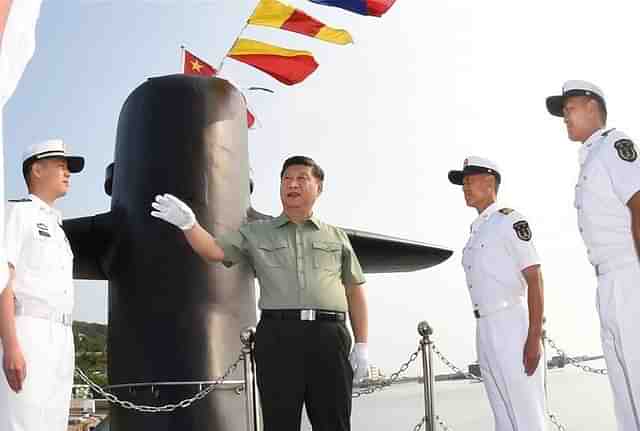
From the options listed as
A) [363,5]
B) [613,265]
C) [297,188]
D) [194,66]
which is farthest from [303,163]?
[194,66]

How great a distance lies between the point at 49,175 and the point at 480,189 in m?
2.93

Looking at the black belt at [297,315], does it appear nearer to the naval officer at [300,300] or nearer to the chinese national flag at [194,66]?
the naval officer at [300,300]

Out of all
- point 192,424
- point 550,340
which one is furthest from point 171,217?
point 550,340

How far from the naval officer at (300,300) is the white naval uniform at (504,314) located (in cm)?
87

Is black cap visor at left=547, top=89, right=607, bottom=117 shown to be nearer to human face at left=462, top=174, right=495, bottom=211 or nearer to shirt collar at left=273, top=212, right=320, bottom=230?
human face at left=462, top=174, right=495, bottom=211

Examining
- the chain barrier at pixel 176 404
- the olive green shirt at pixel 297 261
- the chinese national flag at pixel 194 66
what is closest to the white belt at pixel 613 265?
the olive green shirt at pixel 297 261

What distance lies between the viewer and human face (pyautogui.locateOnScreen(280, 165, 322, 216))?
4.82 m

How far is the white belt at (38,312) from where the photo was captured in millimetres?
4223

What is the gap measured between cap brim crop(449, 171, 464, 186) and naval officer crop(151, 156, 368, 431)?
113 cm

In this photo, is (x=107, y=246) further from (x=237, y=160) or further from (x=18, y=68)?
(x=18, y=68)

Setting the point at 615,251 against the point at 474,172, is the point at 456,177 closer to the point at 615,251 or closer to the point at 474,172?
the point at 474,172

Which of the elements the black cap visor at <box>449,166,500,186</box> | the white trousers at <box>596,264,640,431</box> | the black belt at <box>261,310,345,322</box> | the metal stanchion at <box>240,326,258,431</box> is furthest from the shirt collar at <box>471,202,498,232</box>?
the metal stanchion at <box>240,326,258,431</box>

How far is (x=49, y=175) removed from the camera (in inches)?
184

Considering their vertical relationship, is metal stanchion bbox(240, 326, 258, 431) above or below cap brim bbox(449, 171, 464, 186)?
below
